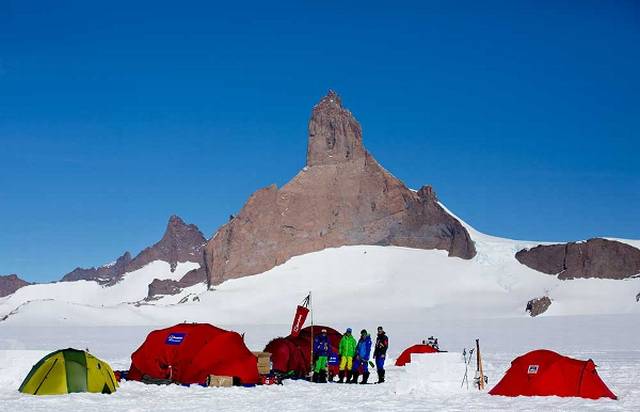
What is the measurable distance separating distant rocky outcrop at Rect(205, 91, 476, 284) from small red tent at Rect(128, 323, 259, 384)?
155239 millimetres

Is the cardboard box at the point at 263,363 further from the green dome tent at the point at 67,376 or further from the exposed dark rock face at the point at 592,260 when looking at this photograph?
the exposed dark rock face at the point at 592,260

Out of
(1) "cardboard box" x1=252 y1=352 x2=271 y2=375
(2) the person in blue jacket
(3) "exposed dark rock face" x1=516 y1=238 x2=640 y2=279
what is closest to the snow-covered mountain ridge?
(3) "exposed dark rock face" x1=516 y1=238 x2=640 y2=279

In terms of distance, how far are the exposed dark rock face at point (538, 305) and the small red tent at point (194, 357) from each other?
119274 millimetres

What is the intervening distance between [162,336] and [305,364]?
5.60 meters

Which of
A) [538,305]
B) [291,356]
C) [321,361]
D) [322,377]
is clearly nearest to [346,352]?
[321,361]

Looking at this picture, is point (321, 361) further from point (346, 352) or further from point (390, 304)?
point (390, 304)

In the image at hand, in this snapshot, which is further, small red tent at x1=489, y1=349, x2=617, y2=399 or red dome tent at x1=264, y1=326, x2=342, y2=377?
red dome tent at x1=264, y1=326, x2=342, y2=377

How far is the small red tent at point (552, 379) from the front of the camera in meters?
18.7

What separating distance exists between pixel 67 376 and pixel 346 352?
8.35 meters

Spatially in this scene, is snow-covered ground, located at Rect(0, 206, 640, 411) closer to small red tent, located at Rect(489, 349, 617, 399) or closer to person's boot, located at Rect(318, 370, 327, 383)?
person's boot, located at Rect(318, 370, 327, 383)

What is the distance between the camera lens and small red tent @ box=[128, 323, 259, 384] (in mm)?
22156

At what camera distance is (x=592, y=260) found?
16150 cm

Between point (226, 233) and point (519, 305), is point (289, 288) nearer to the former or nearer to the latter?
point (226, 233)

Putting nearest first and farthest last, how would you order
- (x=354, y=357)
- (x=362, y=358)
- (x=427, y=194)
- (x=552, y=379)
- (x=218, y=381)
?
(x=552, y=379) → (x=218, y=381) → (x=362, y=358) → (x=354, y=357) → (x=427, y=194)
